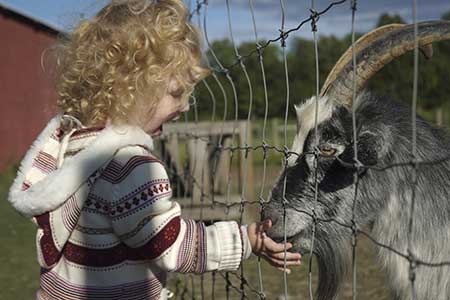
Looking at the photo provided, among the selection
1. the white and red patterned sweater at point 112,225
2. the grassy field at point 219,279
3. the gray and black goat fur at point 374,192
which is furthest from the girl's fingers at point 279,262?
the grassy field at point 219,279

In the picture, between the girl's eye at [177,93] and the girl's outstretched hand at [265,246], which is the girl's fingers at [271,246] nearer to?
the girl's outstretched hand at [265,246]

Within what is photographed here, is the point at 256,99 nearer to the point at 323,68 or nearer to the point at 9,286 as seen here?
the point at 323,68

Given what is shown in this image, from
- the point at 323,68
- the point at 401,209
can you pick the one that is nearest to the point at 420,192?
the point at 401,209

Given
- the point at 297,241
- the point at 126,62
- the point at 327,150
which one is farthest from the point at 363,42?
the point at 126,62

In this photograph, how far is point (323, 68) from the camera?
27625mm

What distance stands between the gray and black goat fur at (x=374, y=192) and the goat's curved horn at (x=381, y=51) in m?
0.07

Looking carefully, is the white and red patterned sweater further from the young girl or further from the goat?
the goat

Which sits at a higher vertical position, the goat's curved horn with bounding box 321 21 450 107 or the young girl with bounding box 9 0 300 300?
the goat's curved horn with bounding box 321 21 450 107

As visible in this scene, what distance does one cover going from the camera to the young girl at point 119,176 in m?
2.01

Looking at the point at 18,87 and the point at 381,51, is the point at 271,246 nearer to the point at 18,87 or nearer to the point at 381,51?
the point at 381,51

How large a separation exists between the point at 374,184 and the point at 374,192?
3cm

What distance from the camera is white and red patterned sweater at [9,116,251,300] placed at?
1997mm

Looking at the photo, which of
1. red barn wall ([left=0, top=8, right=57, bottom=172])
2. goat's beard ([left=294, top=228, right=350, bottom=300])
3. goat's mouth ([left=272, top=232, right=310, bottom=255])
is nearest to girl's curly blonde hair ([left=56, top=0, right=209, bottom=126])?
goat's mouth ([left=272, top=232, right=310, bottom=255])

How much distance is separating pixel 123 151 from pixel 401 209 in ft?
3.38
